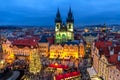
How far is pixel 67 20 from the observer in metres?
95.2

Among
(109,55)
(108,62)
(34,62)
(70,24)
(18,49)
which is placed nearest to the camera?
(108,62)

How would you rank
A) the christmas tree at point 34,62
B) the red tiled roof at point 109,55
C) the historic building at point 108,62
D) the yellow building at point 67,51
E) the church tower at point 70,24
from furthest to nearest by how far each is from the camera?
the church tower at point 70,24 → the yellow building at point 67,51 → the christmas tree at point 34,62 → the red tiled roof at point 109,55 → the historic building at point 108,62

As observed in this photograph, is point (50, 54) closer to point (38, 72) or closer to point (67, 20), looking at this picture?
point (67, 20)

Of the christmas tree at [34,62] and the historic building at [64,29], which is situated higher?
the historic building at [64,29]

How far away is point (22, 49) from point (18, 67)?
22.1 metres

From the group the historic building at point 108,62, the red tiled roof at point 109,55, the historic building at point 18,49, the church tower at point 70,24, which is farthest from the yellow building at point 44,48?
the historic building at point 108,62

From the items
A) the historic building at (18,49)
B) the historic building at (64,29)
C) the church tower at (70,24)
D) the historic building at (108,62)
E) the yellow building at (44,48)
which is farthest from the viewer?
the church tower at (70,24)

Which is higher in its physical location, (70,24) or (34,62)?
(70,24)

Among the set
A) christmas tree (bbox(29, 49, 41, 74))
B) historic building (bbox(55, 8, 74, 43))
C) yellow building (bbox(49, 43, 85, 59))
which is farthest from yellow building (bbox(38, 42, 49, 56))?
christmas tree (bbox(29, 49, 41, 74))

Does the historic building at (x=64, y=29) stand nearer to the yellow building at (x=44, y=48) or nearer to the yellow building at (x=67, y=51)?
the yellow building at (x=44, y=48)

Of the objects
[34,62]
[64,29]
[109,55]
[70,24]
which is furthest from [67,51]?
[109,55]

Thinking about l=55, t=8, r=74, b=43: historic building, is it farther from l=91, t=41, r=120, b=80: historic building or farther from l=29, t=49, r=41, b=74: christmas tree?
l=29, t=49, r=41, b=74: christmas tree

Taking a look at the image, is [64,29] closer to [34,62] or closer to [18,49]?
[18,49]

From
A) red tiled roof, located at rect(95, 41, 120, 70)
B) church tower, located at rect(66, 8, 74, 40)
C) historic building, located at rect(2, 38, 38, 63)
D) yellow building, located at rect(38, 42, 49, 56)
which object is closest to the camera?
red tiled roof, located at rect(95, 41, 120, 70)
